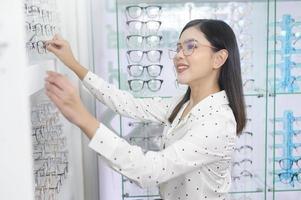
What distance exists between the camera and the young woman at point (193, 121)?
905 millimetres

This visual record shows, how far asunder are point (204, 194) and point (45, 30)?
23.8 inches

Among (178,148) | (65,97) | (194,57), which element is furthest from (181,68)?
(65,97)

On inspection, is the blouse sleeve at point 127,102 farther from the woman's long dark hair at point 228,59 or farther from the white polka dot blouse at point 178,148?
the woman's long dark hair at point 228,59

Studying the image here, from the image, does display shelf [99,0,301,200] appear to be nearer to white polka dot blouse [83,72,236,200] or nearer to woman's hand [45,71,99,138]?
white polka dot blouse [83,72,236,200]

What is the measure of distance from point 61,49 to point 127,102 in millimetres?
293

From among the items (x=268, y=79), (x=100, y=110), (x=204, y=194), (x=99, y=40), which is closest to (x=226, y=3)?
(x=268, y=79)

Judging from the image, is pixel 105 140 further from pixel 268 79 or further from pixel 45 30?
pixel 268 79

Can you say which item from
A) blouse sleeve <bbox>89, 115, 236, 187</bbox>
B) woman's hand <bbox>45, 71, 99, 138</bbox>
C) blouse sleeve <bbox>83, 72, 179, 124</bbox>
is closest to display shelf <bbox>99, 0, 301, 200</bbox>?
blouse sleeve <bbox>83, 72, 179, 124</bbox>

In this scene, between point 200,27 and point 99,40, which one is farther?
point 99,40

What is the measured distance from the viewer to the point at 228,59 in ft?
3.76

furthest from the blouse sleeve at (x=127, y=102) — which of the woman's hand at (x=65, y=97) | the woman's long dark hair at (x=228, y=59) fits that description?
the woman's hand at (x=65, y=97)

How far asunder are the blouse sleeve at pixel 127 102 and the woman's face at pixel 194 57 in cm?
25

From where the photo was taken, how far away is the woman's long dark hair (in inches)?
44.1

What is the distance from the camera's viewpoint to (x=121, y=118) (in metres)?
1.51
